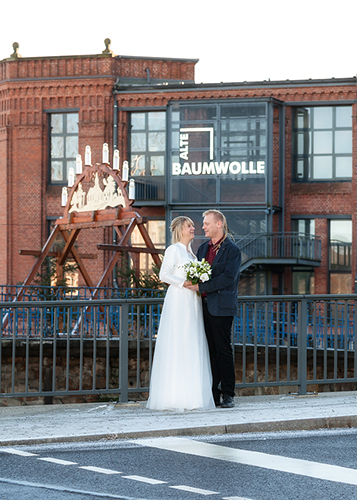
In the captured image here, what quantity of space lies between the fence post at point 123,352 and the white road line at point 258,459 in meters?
2.02

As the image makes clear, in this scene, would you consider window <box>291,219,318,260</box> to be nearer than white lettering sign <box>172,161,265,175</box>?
Yes

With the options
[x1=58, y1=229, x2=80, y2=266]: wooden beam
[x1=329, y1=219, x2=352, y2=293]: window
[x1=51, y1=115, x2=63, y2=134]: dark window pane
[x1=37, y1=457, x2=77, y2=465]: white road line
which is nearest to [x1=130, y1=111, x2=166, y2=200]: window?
[x1=51, y1=115, x2=63, y2=134]: dark window pane

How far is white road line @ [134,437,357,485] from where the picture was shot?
5.95m

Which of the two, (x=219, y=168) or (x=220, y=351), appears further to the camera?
(x=219, y=168)

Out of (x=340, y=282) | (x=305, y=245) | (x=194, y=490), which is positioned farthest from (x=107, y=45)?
(x=194, y=490)

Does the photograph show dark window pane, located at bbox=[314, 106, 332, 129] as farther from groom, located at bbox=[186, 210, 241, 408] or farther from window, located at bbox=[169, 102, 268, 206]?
groom, located at bbox=[186, 210, 241, 408]

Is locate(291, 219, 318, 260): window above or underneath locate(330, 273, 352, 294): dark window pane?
above

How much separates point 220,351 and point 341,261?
79.6 feet

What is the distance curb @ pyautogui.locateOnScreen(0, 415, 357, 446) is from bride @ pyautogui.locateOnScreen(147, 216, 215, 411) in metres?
1.11

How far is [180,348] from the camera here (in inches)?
346

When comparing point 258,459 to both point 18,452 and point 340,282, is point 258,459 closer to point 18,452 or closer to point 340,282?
point 18,452

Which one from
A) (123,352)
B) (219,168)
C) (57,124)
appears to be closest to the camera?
(123,352)

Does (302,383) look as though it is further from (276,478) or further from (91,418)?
(276,478)

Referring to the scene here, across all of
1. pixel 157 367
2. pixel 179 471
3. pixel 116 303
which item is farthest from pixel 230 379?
pixel 179 471
